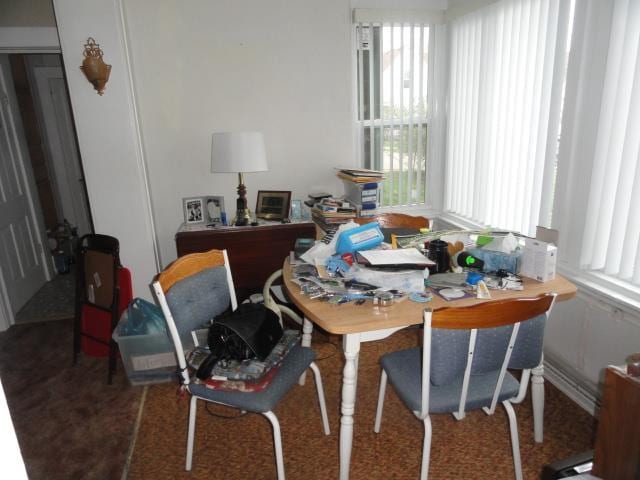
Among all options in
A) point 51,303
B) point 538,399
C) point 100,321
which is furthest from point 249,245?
point 51,303

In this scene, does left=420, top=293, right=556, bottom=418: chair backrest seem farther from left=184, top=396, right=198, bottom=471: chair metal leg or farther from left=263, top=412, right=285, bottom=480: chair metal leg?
left=184, top=396, right=198, bottom=471: chair metal leg

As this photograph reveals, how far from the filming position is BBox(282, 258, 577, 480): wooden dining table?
1.39 meters

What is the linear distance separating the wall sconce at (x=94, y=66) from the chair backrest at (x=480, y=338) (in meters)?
2.27

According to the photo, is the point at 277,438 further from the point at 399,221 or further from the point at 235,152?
the point at 235,152

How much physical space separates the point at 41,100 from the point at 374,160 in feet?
11.1

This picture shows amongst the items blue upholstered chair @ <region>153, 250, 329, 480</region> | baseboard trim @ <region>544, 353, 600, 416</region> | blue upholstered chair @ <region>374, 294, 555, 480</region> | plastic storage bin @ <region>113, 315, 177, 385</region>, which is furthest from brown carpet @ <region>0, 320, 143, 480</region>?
baseboard trim @ <region>544, 353, 600, 416</region>

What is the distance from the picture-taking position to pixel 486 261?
1.78m

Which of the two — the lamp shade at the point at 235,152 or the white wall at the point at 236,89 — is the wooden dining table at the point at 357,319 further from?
the white wall at the point at 236,89

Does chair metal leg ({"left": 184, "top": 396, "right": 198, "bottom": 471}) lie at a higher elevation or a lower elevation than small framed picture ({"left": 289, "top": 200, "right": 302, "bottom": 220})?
lower

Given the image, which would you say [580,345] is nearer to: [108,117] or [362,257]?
[362,257]

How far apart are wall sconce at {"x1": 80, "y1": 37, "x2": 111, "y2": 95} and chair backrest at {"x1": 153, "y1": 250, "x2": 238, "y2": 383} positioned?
1382mm

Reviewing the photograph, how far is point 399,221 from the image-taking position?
2.59 m

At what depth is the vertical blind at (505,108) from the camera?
7.10 ft

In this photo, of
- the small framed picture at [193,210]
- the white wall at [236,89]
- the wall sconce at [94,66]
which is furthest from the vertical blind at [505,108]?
the wall sconce at [94,66]
